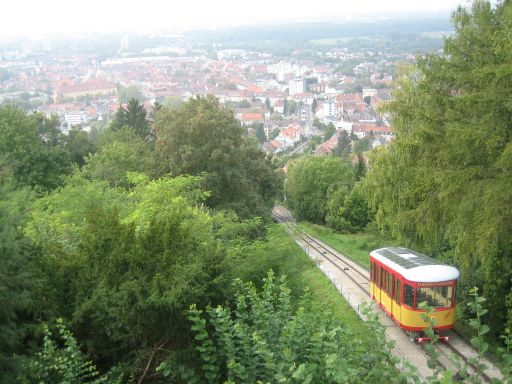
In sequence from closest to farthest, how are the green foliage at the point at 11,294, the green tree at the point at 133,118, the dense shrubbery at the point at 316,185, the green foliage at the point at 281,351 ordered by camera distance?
the green foliage at the point at 281,351
the green foliage at the point at 11,294
the dense shrubbery at the point at 316,185
the green tree at the point at 133,118

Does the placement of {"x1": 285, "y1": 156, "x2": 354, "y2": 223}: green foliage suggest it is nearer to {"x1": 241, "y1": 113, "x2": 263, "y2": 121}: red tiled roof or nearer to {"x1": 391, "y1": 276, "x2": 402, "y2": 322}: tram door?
{"x1": 391, "y1": 276, "x2": 402, "y2": 322}: tram door

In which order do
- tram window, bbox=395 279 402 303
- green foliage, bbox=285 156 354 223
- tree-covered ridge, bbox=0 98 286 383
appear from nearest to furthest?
tree-covered ridge, bbox=0 98 286 383 → tram window, bbox=395 279 402 303 → green foliage, bbox=285 156 354 223

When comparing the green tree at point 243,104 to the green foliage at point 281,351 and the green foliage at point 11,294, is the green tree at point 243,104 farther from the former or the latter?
the green foliage at point 281,351

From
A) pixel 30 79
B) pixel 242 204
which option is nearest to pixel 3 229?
pixel 242 204

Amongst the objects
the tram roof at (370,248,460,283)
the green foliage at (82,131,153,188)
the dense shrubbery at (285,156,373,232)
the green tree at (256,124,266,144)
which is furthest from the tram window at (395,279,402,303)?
the green tree at (256,124,266,144)

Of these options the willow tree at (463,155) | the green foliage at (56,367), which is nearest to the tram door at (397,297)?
the willow tree at (463,155)

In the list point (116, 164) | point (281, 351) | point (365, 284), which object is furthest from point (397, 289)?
point (116, 164)

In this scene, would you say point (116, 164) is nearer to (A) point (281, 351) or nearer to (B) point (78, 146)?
(B) point (78, 146)

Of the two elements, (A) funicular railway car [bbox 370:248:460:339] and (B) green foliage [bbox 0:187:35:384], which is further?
(A) funicular railway car [bbox 370:248:460:339]
